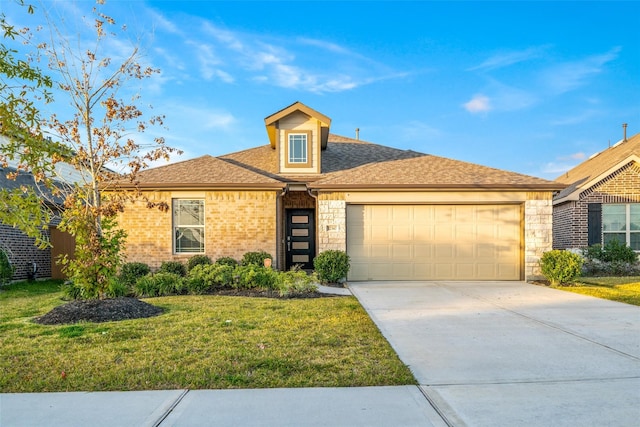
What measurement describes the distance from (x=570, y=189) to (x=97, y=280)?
1631 centimetres

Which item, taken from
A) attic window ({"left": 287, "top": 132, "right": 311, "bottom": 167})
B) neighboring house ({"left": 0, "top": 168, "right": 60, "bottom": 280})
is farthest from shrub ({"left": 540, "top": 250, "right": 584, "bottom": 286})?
neighboring house ({"left": 0, "top": 168, "right": 60, "bottom": 280})

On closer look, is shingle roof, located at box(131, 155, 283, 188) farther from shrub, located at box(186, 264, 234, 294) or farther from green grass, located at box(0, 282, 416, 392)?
green grass, located at box(0, 282, 416, 392)

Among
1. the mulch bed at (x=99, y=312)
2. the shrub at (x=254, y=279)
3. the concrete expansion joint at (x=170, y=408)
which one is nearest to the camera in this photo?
the concrete expansion joint at (x=170, y=408)

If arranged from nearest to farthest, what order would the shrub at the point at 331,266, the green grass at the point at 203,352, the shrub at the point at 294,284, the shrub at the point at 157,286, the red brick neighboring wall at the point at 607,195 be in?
the green grass at the point at 203,352 → the shrub at the point at 294,284 → the shrub at the point at 157,286 → the shrub at the point at 331,266 → the red brick neighboring wall at the point at 607,195

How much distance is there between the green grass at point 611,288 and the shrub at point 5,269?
15104 millimetres

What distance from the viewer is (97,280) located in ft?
25.4

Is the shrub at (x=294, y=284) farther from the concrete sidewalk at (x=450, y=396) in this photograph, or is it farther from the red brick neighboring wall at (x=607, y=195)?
the red brick neighboring wall at (x=607, y=195)

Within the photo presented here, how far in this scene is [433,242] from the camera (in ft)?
40.9

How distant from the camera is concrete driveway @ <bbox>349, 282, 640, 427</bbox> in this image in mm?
3461

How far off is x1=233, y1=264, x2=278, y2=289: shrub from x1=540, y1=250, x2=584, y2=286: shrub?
7.33m

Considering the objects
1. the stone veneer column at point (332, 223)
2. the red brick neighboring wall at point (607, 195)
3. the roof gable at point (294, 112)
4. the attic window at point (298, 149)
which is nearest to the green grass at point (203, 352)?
the stone veneer column at point (332, 223)

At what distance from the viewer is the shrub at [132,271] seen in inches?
442

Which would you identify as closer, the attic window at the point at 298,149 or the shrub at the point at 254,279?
the shrub at the point at 254,279

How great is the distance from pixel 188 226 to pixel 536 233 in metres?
10.2
